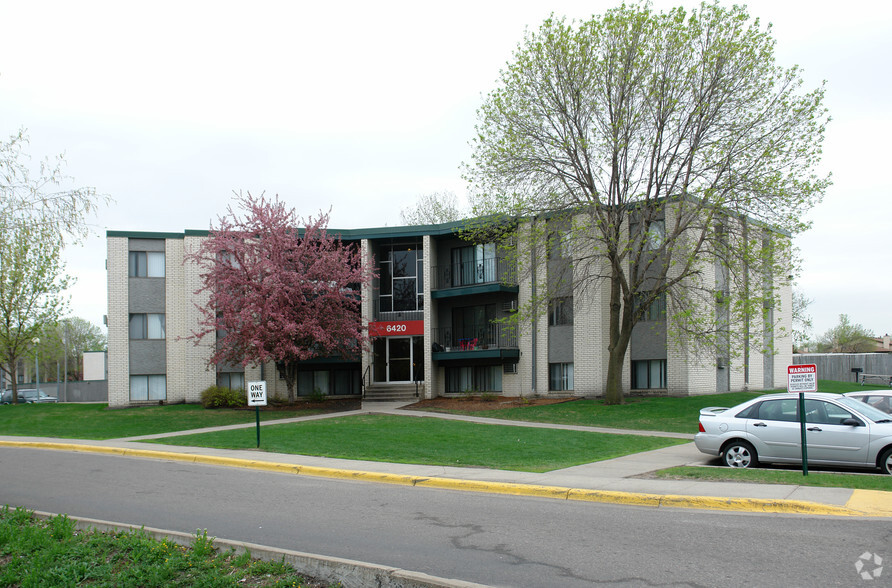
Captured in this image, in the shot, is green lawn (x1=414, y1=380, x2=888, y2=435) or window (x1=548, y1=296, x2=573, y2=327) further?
window (x1=548, y1=296, x2=573, y2=327)

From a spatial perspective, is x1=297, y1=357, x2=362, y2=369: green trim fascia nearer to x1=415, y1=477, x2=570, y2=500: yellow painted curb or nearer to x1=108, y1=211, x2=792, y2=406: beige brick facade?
x1=108, y1=211, x2=792, y2=406: beige brick facade

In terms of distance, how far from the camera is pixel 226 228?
2945 cm

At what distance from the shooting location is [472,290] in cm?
3106

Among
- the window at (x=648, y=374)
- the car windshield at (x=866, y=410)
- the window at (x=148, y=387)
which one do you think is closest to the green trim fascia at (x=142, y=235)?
the window at (x=148, y=387)

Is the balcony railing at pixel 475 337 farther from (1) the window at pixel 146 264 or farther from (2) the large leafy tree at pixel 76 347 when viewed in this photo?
(2) the large leafy tree at pixel 76 347

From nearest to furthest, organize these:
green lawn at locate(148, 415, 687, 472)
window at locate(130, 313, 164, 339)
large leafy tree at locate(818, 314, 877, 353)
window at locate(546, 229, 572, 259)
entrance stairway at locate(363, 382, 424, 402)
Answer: green lawn at locate(148, 415, 687, 472) → window at locate(546, 229, 572, 259) → entrance stairway at locate(363, 382, 424, 402) → window at locate(130, 313, 164, 339) → large leafy tree at locate(818, 314, 877, 353)

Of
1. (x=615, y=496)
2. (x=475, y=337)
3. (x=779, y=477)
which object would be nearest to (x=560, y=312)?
(x=475, y=337)

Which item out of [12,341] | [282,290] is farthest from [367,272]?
[12,341]

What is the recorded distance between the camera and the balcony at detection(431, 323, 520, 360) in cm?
3091

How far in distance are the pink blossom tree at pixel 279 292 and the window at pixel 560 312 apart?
7.92 m

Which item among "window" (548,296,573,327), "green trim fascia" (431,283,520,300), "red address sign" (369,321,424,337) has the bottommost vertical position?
"red address sign" (369,321,424,337)

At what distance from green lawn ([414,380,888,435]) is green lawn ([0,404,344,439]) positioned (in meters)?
8.40

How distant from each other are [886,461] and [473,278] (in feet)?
72.5

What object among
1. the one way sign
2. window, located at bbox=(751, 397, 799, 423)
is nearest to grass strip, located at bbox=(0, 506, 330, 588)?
the one way sign
